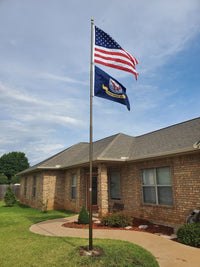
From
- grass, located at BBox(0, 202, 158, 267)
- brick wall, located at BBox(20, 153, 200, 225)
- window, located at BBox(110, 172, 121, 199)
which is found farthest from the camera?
window, located at BBox(110, 172, 121, 199)

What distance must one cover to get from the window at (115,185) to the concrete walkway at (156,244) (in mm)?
4127

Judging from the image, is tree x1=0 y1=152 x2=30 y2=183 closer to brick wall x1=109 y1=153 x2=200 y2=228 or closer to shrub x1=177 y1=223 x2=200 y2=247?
brick wall x1=109 y1=153 x2=200 y2=228

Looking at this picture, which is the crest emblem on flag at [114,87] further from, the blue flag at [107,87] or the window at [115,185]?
the window at [115,185]

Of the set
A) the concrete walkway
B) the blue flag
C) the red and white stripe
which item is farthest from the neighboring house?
the red and white stripe

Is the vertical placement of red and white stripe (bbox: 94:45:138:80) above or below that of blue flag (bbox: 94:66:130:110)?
above

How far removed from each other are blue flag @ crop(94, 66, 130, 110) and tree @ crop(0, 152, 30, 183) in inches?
Answer: 2227

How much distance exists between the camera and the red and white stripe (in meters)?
6.46

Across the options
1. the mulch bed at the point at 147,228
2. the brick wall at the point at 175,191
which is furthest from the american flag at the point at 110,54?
the mulch bed at the point at 147,228

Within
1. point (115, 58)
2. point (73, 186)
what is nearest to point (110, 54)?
point (115, 58)

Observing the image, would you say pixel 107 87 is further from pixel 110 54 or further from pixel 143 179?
pixel 143 179

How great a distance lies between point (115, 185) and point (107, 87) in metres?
7.94

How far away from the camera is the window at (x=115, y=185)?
40.1 ft

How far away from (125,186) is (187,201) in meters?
4.01

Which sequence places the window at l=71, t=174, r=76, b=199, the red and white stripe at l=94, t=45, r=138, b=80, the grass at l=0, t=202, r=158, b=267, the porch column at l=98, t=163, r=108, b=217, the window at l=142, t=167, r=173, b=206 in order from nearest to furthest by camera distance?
the grass at l=0, t=202, r=158, b=267
the red and white stripe at l=94, t=45, r=138, b=80
the window at l=142, t=167, r=173, b=206
the porch column at l=98, t=163, r=108, b=217
the window at l=71, t=174, r=76, b=199
